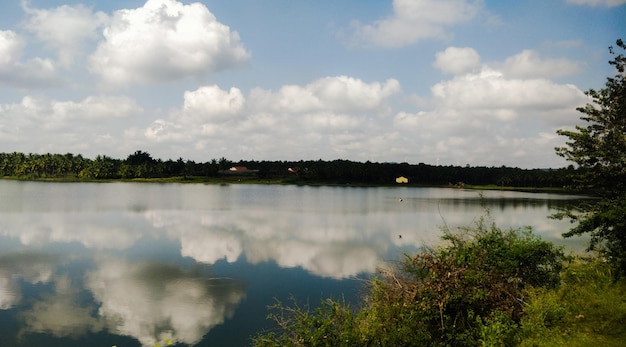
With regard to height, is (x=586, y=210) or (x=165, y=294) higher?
(x=586, y=210)

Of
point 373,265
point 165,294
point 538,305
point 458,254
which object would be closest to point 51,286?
point 165,294

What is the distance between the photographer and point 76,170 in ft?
622

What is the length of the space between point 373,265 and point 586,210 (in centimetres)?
1508

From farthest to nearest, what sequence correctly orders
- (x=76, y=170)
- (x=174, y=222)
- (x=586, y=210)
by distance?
(x=76, y=170), (x=174, y=222), (x=586, y=210)

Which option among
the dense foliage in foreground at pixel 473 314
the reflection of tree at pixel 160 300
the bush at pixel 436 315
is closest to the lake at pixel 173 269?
the reflection of tree at pixel 160 300

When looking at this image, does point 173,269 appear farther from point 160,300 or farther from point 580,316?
point 580,316

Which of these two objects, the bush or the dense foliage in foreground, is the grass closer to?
the dense foliage in foreground

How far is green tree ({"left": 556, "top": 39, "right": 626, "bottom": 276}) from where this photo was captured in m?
17.8

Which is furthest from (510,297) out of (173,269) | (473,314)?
(173,269)

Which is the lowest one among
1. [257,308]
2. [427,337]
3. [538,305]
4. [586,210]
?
[257,308]

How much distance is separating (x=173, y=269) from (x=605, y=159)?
1029 inches

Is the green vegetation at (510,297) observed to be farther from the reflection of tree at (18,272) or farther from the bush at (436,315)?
the reflection of tree at (18,272)

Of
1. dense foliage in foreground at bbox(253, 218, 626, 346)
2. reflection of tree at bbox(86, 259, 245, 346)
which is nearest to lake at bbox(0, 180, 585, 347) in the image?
reflection of tree at bbox(86, 259, 245, 346)

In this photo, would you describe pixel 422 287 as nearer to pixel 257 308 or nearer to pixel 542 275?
pixel 542 275
